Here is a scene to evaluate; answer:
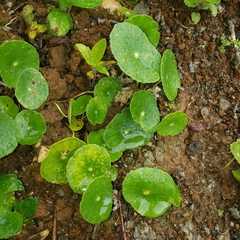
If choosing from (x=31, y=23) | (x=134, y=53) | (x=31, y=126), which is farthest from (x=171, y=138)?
(x=31, y=23)

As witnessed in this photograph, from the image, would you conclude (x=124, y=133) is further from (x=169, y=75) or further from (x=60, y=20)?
(x=60, y=20)

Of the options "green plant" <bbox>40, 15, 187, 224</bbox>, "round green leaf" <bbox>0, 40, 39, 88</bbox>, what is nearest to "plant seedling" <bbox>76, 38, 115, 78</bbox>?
"green plant" <bbox>40, 15, 187, 224</bbox>

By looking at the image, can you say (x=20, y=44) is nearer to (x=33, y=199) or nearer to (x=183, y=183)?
(x=33, y=199)

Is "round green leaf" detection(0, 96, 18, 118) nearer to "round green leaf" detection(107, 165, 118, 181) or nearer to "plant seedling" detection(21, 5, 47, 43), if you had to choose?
"plant seedling" detection(21, 5, 47, 43)

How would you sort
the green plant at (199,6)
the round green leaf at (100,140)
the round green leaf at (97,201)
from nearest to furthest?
1. the round green leaf at (97,201)
2. the round green leaf at (100,140)
3. the green plant at (199,6)

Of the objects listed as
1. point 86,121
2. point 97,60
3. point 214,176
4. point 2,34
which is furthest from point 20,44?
point 214,176

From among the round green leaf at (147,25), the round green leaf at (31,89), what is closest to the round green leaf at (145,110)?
the round green leaf at (147,25)

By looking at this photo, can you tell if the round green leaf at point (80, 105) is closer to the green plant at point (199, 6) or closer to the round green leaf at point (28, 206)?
the round green leaf at point (28, 206)
